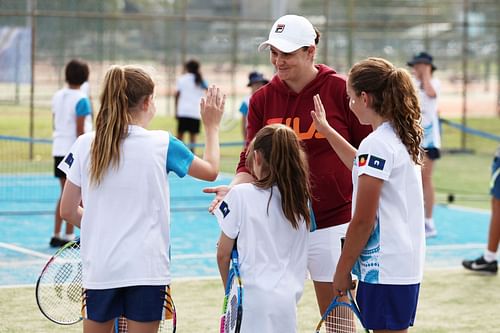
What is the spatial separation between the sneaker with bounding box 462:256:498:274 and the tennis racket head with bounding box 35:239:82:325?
15.8 ft

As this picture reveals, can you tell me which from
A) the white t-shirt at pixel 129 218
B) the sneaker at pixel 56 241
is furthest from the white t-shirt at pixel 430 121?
the white t-shirt at pixel 129 218

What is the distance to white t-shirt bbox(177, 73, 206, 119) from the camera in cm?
1741

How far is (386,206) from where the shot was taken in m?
4.66

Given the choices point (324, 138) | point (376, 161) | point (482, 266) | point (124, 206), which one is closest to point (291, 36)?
point (324, 138)

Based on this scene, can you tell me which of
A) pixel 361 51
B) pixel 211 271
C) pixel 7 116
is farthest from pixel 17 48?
pixel 211 271

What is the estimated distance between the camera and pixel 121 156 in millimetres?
4629

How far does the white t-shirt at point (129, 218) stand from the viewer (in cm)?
460

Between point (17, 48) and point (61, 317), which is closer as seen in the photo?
point (61, 317)

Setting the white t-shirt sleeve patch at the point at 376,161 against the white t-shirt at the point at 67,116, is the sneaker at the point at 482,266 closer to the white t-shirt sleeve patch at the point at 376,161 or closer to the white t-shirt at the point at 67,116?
the white t-shirt at the point at 67,116

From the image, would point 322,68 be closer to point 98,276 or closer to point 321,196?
point 321,196

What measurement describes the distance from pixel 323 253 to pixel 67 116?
5632 mm

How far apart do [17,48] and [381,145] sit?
1466cm

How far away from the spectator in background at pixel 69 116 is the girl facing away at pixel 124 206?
5601 millimetres

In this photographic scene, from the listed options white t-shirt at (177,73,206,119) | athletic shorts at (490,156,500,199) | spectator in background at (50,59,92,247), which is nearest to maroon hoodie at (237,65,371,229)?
athletic shorts at (490,156,500,199)
